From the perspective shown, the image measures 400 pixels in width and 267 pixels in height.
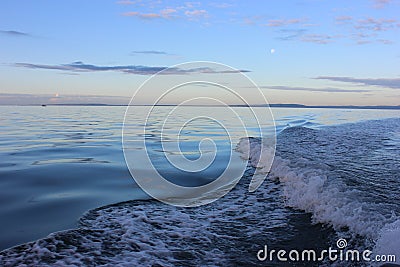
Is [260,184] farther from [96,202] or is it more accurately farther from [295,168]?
[96,202]

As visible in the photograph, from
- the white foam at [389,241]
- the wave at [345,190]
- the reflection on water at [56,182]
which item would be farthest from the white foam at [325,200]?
the reflection on water at [56,182]

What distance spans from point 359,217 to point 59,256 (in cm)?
522

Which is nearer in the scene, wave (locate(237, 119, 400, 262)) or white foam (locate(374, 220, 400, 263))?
white foam (locate(374, 220, 400, 263))

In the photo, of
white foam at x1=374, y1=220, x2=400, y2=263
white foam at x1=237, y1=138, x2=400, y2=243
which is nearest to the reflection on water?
white foam at x1=237, y1=138, x2=400, y2=243

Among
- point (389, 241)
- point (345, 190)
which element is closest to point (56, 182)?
point (345, 190)

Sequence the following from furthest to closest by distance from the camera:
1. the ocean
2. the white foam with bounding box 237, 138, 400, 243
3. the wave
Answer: the white foam with bounding box 237, 138, 400, 243
the wave
the ocean

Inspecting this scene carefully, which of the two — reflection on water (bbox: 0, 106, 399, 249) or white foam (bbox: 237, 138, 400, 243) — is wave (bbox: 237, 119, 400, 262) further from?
reflection on water (bbox: 0, 106, 399, 249)

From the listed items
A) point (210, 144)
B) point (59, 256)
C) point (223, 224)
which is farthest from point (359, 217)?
→ point (210, 144)

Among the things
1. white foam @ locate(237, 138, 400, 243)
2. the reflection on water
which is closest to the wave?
white foam @ locate(237, 138, 400, 243)

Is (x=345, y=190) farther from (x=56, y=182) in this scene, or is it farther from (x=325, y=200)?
(x=56, y=182)

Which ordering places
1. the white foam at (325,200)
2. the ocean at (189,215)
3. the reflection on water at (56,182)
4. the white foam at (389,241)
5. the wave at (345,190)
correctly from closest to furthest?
1. the white foam at (389,241)
2. the ocean at (189,215)
3. the wave at (345,190)
4. the white foam at (325,200)
5. the reflection on water at (56,182)

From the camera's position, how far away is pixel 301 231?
20.0 feet

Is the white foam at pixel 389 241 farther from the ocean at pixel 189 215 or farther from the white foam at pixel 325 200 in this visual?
the white foam at pixel 325 200

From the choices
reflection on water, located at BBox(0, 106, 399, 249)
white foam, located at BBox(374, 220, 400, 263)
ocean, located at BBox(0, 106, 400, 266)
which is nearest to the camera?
white foam, located at BBox(374, 220, 400, 263)
